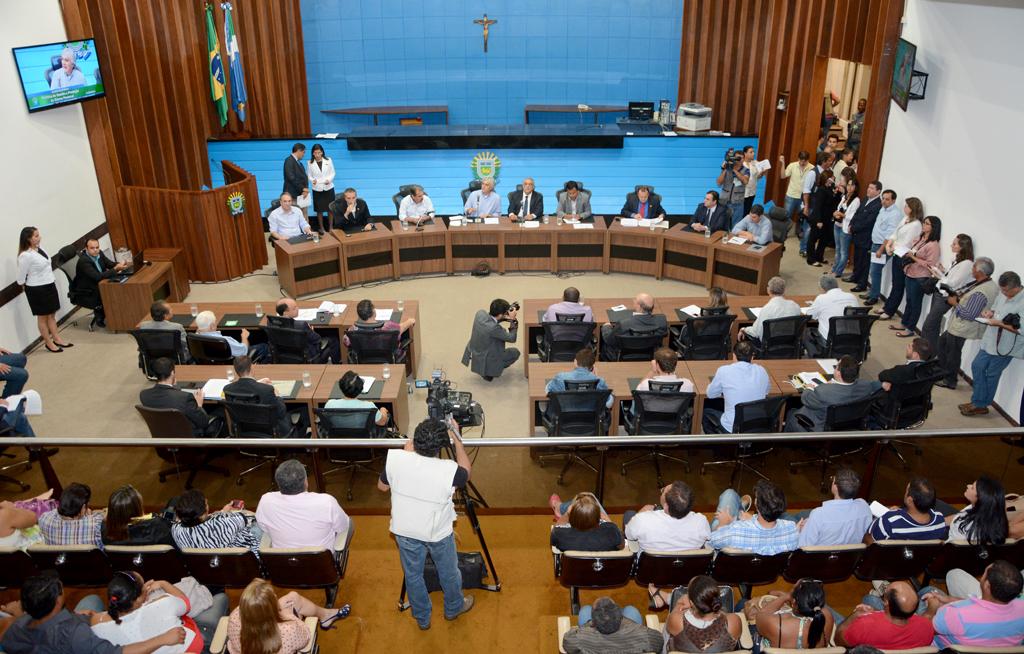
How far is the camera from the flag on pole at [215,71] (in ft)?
44.2

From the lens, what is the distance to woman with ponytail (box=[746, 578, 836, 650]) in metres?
4.21

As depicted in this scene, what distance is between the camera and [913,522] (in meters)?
4.95

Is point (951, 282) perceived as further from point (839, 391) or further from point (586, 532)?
point (586, 532)

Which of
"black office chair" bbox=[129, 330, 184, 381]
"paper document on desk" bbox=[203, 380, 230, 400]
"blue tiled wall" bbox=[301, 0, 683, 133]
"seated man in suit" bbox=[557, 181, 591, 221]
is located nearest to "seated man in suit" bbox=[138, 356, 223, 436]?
"paper document on desk" bbox=[203, 380, 230, 400]

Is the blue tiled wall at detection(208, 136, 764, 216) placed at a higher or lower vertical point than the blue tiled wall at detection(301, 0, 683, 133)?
lower

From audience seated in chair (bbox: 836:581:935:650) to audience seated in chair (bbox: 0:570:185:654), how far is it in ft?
11.9

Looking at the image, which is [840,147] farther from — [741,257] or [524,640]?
[524,640]

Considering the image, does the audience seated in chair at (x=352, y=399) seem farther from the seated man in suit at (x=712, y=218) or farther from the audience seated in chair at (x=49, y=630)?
the seated man in suit at (x=712, y=218)

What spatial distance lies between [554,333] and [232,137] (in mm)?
8910

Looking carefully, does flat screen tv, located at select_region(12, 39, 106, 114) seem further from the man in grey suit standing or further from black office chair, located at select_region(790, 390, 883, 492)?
black office chair, located at select_region(790, 390, 883, 492)

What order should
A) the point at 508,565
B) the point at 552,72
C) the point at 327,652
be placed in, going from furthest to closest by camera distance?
the point at 552,72 < the point at 508,565 < the point at 327,652

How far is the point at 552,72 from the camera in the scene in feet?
53.0

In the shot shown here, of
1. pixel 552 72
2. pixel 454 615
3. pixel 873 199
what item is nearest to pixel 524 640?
pixel 454 615

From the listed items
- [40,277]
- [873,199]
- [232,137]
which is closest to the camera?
[40,277]
